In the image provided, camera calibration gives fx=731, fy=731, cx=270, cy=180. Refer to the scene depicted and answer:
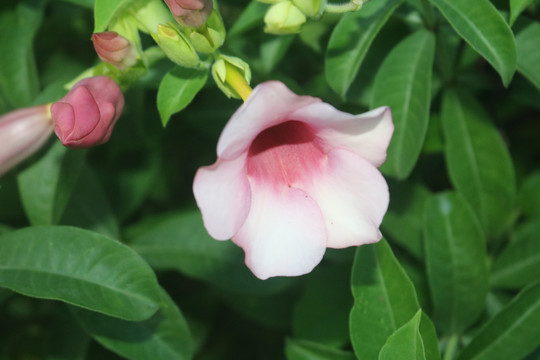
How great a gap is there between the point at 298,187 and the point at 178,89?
0.29 meters

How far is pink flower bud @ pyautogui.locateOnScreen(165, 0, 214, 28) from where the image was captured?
1.14m

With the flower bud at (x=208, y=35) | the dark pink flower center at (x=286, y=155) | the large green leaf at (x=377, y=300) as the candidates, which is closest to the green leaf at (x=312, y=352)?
the large green leaf at (x=377, y=300)

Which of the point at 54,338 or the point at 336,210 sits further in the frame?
the point at 54,338

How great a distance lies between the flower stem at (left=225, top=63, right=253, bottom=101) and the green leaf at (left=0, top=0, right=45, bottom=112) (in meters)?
0.63

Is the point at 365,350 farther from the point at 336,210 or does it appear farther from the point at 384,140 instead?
the point at 384,140

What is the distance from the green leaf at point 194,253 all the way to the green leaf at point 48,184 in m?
0.37

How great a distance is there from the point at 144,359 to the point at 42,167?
45cm

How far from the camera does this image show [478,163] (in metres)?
1.76

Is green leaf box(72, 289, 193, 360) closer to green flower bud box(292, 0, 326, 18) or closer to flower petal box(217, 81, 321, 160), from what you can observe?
flower petal box(217, 81, 321, 160)

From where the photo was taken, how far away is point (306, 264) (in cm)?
117

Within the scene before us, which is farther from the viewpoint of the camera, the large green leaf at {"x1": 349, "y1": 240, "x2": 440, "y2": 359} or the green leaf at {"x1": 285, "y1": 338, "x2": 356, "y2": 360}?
the green leaf at {"x1": 285, "y1": 338, "x2": 356, "y2": 360}

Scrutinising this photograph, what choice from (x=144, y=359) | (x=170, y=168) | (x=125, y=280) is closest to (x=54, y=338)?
(x=144, y=359)

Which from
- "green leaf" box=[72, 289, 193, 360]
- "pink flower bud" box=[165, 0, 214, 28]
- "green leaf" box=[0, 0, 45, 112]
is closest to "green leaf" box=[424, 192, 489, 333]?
"green leaf" box=[72, 289, 193, 360]

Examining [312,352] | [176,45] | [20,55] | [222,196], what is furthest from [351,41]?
[20,55]
